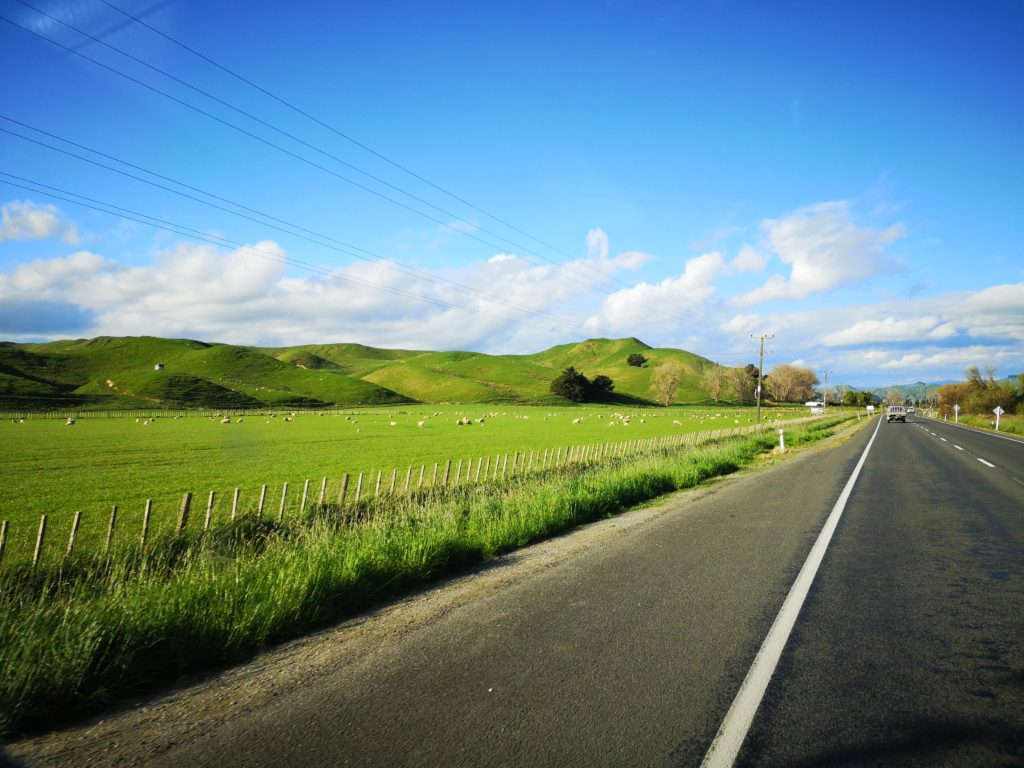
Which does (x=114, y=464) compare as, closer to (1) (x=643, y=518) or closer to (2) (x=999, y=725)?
(1) (x=643, y=518)

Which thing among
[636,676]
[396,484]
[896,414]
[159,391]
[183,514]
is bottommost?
[159,391]

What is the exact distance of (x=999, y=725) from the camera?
12.0 ft

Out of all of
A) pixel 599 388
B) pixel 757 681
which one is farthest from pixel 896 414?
pixel 599 388

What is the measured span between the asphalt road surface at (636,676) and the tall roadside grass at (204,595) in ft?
1.65

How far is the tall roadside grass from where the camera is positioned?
14.0ft

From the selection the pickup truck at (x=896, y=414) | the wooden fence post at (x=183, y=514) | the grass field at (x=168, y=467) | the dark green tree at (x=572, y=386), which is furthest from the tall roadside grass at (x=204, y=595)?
the dark green tree at (x=572, y=386)

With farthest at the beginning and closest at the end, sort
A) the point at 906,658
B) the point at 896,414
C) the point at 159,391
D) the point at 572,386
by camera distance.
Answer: the point at 572,386
the point at 159,391
the point at 896,414
the point at 906,658

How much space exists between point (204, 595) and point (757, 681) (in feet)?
17.3

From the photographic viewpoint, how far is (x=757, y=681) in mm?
4227

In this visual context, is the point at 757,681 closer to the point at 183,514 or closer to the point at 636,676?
the point at 636,676

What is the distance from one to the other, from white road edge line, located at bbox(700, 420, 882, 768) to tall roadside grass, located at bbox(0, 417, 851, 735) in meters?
3.96

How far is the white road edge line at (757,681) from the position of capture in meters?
3.36

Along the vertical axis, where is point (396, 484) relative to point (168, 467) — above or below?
above

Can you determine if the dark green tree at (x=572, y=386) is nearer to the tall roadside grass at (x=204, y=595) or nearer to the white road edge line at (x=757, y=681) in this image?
the tall roadside grass at (x=204, y=595)
